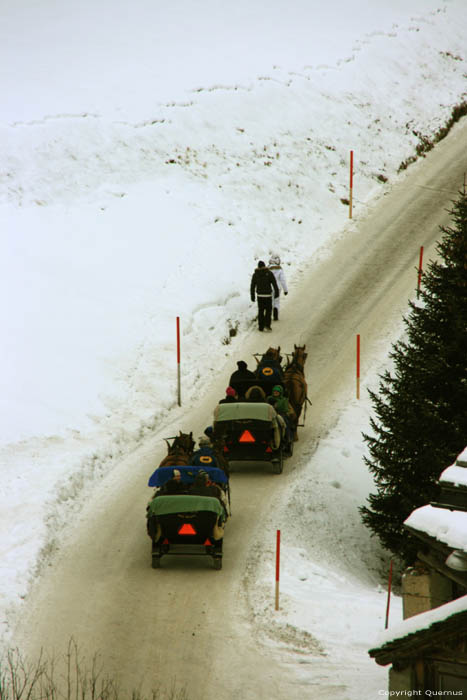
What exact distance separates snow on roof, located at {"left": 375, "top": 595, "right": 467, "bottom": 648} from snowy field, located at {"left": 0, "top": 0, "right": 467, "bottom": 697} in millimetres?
3561

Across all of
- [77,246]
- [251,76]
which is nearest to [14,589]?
[77,246]

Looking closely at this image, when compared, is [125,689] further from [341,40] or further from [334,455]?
[341,40]

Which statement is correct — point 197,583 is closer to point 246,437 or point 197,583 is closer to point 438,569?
point 246,437

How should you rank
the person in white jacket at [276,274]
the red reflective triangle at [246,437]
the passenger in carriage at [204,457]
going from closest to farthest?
the passenger in carriage at [204,457]
the red reflective triangle at [246,437]
the person in white jacket at [276,274]

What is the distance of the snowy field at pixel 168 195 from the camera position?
16078mm

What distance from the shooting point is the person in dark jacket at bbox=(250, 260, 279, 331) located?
2342 centimetres

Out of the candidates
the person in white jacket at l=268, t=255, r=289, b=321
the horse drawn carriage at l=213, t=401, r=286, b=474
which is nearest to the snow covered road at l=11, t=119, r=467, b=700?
the person in white jacket at l=268, t=255, r=289, b=321

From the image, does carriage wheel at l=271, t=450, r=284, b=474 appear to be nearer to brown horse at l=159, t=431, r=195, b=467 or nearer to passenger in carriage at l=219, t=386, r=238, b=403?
passenger in carriage at l=219, t=386, r=238, b=403

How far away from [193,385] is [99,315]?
320cm

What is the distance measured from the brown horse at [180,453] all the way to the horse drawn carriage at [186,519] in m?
1.31

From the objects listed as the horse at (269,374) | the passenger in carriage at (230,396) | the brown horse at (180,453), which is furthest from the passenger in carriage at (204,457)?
the horse at (269,374)

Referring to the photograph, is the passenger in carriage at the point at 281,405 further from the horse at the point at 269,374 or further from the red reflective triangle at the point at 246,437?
the red reflective triangle at the point at 246,437

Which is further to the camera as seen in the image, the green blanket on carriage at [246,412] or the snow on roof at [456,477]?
the green blanket on carriage at [246,412]

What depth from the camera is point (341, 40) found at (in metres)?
46.4
